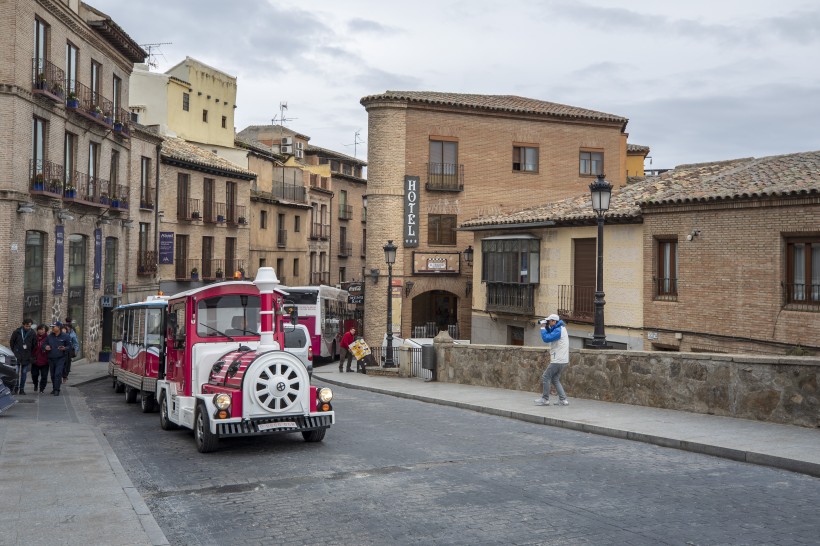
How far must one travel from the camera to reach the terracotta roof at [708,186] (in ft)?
67.9

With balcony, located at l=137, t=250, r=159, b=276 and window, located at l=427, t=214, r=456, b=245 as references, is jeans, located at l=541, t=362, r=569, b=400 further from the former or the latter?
balcony, located at l=137, t=250, r=159, b=276

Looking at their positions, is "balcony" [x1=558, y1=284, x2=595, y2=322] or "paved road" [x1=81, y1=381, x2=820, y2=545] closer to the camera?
"paved road" [x1=81, y1=381, x2=820, y2=545]

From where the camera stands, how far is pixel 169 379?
1486cm

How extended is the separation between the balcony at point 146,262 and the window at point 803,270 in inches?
1125

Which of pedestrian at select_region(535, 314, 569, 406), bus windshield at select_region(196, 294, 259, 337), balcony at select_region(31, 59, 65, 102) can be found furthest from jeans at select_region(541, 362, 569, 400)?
balcony at select_region(31, 59, 65, 102)

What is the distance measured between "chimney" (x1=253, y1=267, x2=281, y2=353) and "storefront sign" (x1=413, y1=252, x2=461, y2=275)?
2401cm

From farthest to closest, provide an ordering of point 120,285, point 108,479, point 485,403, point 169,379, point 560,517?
point 120,285
point 485,403
point 169,379
point 108,479
point 560,517

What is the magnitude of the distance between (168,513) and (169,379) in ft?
21.1

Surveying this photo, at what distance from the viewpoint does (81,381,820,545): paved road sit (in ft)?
25.8

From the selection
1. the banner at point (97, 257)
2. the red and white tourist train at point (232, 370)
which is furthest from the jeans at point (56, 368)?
the banner at point (97, 257)

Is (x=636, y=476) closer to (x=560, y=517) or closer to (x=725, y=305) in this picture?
(x=560, y=517)

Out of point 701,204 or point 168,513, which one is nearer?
point 168,513

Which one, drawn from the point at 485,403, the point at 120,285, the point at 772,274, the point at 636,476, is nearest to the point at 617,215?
the point at 772,274

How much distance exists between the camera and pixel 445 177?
124 ft
